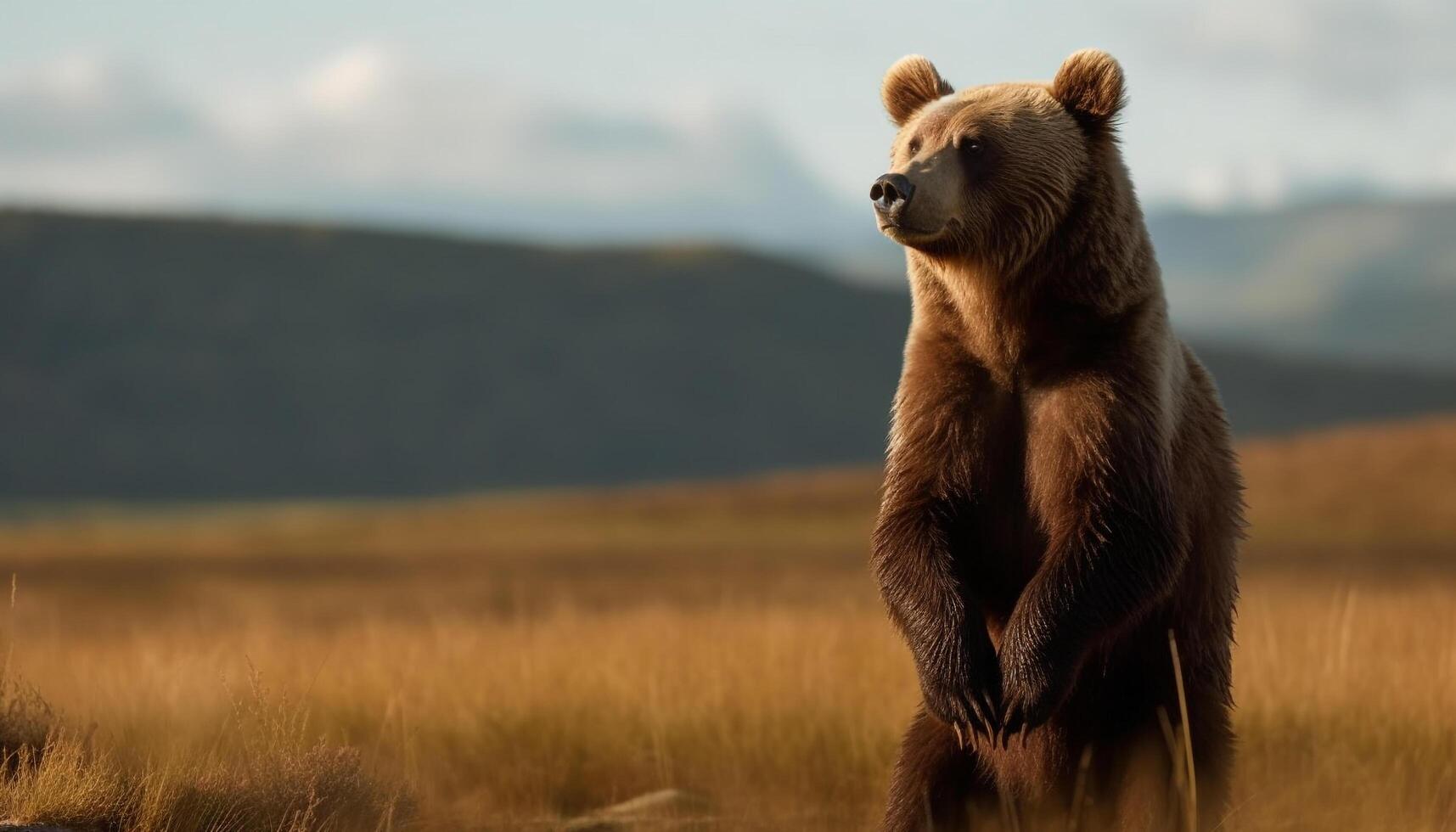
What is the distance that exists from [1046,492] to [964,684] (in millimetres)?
628

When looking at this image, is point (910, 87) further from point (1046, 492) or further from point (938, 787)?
point (938, 787)

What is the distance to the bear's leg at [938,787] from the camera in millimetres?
5609

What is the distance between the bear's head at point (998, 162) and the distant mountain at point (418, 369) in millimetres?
98603

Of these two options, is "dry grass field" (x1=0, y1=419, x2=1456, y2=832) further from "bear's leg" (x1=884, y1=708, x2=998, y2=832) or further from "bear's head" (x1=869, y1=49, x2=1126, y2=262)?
"bear's head" (x1=869, y1=49, x2=1126, y2=262)

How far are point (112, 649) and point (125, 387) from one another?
102087 millimetres

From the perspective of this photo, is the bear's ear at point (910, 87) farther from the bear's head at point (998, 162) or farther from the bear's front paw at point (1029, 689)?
the bear's front paw at point (1029, 689)

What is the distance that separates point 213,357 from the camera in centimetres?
11344

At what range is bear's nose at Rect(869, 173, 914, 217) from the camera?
519cm

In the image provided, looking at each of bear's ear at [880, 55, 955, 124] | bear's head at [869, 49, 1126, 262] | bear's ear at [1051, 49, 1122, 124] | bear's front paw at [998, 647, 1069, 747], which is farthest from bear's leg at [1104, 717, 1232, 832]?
bear's ear at [880, 55, 955, 124]

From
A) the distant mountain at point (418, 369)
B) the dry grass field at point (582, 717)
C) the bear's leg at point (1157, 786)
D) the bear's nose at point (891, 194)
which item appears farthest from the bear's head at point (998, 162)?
the distant mountain at point (418, 369)

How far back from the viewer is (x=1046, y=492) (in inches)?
213

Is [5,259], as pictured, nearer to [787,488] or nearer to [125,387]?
[125,387]

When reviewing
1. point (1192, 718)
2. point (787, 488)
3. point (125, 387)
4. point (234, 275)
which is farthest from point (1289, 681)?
point (234, 275)

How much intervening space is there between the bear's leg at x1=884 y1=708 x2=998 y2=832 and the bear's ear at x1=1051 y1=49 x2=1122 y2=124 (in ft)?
6.52
